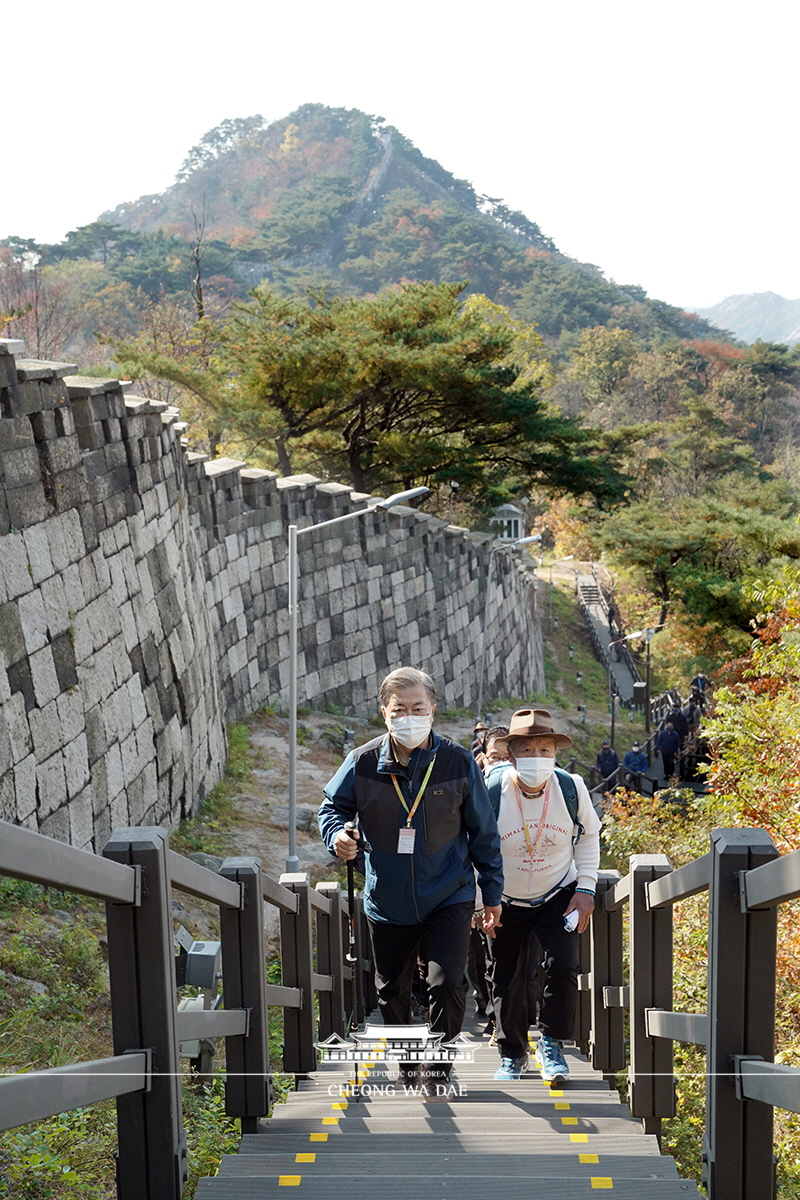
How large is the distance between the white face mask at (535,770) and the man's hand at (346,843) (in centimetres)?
74

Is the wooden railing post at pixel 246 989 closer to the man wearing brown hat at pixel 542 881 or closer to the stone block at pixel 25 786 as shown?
the man wearing brown hat at pixel 542 881

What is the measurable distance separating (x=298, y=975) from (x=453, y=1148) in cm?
112

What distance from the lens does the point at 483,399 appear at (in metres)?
26.2

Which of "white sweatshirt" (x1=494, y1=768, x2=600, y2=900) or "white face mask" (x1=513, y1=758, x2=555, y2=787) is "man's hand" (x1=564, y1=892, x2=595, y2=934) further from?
"white face mask" (x1=513, y1=758, x2=555, y2=787)

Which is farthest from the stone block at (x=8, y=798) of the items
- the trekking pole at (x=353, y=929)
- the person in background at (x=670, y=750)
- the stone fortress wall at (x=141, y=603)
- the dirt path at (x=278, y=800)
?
the person in background at (x=670, y=750)

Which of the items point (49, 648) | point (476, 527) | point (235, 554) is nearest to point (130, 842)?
point (49, 648)

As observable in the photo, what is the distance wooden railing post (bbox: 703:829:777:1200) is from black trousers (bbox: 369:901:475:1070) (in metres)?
1.41

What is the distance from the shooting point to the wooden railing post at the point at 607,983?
13.9 feet

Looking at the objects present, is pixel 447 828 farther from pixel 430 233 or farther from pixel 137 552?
pixel 430 233

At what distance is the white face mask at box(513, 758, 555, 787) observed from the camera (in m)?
3.98

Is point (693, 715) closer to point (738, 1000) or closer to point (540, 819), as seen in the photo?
point (540, 819)

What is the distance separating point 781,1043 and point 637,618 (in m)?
28.8

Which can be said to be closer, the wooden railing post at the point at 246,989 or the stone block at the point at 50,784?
the wooden railing post at the point at 246,989

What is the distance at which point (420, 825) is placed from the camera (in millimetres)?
3549
